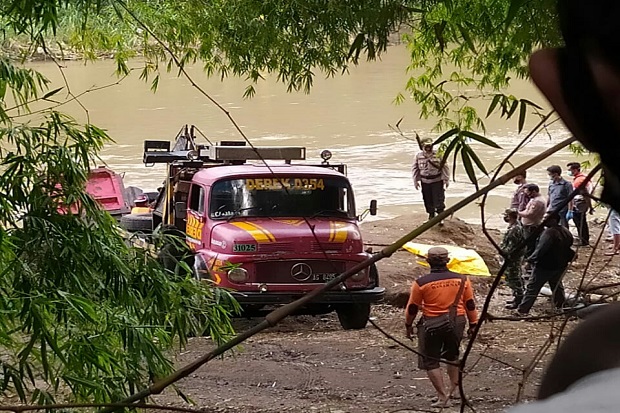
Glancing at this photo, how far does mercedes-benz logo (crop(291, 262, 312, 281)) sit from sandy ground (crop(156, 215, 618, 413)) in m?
0.62

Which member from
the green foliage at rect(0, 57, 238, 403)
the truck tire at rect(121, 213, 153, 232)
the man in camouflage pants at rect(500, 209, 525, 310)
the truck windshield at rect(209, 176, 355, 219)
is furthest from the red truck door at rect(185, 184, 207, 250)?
the green foliage at rect(0, 57, 238, 403)

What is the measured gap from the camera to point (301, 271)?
333 inches

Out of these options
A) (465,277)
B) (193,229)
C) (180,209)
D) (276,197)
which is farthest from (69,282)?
(180,209)

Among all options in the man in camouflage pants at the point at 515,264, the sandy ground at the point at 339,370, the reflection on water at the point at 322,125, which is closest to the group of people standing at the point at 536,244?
the man in camouflage pants at the point at 515,264

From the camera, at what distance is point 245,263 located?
329 inches

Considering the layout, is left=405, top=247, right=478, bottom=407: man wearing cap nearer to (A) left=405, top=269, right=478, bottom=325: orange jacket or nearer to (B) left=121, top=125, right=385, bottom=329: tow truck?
(A) left=405, top=269, right=478, bottom=325: orange jacket

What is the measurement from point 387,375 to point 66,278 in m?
4.65

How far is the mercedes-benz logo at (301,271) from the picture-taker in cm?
844

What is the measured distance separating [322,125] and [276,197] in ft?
47.6

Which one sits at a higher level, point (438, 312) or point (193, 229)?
point (193, 229)

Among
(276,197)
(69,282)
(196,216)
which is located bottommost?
(196,216)

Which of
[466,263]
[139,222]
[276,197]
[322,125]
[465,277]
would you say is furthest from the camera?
[322,125]

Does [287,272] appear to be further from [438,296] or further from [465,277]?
[465,277]

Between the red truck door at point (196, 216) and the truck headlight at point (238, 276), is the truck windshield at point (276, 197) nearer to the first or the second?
the red truck door at point (196, 216)
